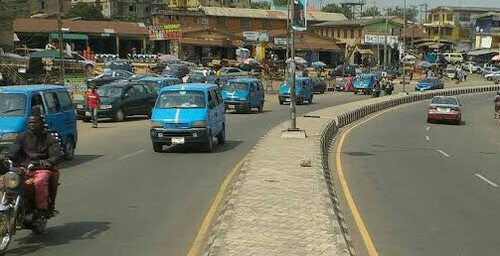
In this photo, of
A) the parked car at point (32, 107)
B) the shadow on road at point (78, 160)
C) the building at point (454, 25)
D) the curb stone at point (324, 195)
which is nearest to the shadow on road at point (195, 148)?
the curb stone at point (324, 195)

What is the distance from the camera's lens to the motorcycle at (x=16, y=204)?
314 inches

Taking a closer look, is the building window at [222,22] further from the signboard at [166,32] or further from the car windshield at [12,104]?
the car windshield at [12,104]

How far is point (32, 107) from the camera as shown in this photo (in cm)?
1584

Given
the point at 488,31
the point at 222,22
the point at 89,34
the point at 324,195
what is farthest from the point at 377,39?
the point at 324,195

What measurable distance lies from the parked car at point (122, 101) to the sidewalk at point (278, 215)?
16.1 metres

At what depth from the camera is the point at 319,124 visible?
28.3m

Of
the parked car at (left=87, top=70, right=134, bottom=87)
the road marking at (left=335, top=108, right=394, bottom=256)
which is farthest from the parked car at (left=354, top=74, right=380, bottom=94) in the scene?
the road marking at (left=335, top=108, right=394, bottom=256)

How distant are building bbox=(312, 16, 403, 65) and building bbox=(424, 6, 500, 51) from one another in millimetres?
22089

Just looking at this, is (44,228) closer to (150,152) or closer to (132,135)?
(150,152)

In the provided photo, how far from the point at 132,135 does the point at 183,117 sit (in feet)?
18.7

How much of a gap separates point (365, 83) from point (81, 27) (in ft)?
137

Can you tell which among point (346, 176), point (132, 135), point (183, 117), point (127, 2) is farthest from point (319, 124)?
point (127, 2)

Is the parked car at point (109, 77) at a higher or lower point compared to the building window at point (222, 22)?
lower

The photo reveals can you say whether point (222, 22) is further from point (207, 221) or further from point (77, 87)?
point (207, 221)
